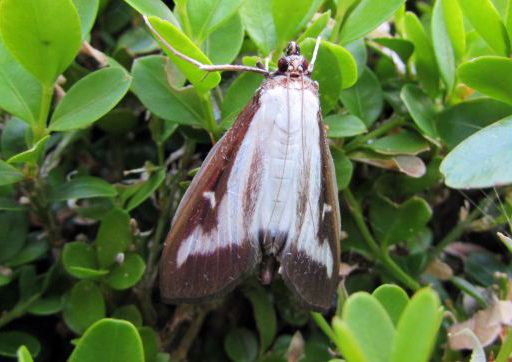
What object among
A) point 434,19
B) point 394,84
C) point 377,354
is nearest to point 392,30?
point 394,84

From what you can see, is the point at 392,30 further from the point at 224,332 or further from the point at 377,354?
the point at 377,354

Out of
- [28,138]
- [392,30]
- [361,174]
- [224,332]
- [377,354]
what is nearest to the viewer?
[377,354]

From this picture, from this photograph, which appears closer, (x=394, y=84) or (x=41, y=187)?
(x=41, y=187)

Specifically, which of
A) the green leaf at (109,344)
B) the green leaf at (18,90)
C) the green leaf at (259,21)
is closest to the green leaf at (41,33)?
the green leaf at (18,90)

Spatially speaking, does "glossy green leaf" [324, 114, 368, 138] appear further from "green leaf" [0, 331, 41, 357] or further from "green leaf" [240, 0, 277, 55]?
"green leaf" [0, 331, 41, 357]

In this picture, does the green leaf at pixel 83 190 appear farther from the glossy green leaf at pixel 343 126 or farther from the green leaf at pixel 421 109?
the green leaf at pixel 421 109

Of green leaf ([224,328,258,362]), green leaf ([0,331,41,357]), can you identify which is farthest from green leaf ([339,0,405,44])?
green leaf ([0,331,41,357])
